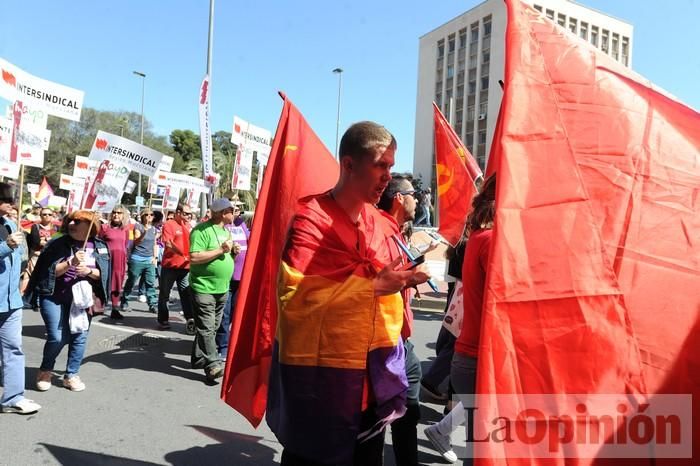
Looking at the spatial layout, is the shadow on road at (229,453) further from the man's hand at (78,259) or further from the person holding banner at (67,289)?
the man's hand at (78,259)

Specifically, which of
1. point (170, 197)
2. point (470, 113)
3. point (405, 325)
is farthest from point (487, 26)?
point (405, 325)

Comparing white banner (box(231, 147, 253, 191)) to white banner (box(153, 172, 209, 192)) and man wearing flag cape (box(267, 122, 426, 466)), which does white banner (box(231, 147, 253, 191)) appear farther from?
man wearing flag cape (box(267, 122, 426, 466))

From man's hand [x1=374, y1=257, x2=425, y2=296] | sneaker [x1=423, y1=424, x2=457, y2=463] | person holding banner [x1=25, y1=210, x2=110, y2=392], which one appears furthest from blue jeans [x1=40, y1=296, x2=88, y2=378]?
man's hand [x1=374, y1=257, x2=425, y2=296]

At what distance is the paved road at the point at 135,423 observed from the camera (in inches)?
144

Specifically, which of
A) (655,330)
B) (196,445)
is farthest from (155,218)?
(655,330)

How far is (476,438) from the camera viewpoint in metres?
1.63

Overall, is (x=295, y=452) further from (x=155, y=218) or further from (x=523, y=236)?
(x=155, y=218)

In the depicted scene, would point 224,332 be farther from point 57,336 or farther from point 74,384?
point 57,336

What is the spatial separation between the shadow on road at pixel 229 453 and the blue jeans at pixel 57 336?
69.1 inches

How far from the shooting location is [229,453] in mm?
3777

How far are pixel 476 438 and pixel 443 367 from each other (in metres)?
3.00

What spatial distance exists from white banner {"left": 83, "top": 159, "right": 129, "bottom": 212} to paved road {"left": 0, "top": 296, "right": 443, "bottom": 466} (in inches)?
70.4

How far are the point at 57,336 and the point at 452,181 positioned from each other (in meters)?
3.97

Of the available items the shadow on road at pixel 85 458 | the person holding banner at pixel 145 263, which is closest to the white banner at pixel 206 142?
the person holding banner at pixel 145 263
